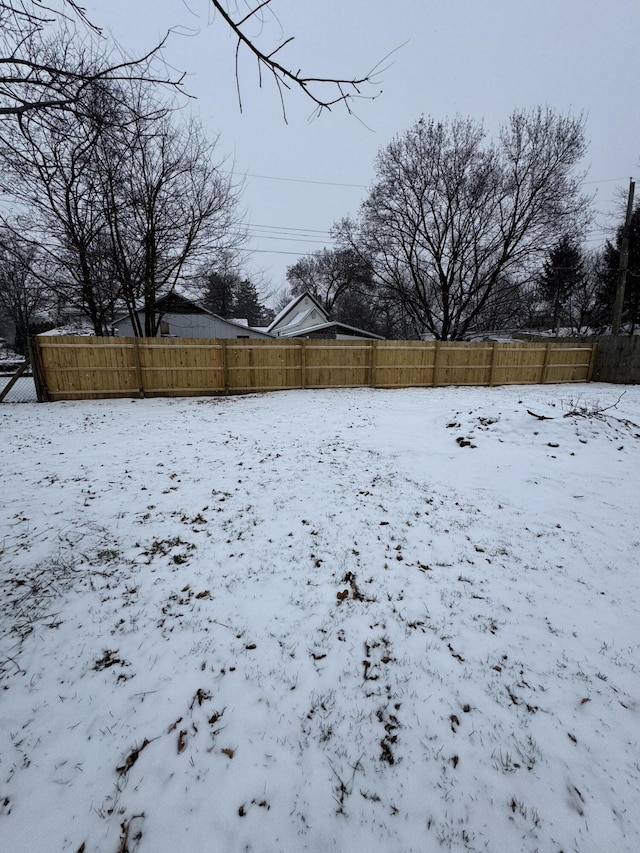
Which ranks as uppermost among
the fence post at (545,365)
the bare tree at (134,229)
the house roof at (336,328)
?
the bare tree at (134,229)

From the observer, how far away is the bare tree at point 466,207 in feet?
52.8

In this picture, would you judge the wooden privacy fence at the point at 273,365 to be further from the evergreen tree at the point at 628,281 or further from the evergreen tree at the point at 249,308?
the evergreen tree at the point at 249,308

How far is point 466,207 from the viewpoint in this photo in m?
17.2

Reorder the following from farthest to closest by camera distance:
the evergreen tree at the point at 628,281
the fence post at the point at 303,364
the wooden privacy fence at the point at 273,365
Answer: the evergreen tree at the point at 628,281 → the fence post at the point at 303,364 → the wooden privacy fence at the point at 273,365

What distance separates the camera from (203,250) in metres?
13.6

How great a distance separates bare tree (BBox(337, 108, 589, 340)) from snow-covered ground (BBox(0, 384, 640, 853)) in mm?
16355

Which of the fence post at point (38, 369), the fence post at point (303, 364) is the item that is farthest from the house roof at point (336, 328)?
the fence post at point (38, 369)

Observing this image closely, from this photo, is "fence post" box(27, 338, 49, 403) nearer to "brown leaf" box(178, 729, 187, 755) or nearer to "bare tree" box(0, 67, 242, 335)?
"bare tree" box(0, 67, 242, 335)

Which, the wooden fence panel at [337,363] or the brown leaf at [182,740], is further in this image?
the wooden fence panel at [337,363]

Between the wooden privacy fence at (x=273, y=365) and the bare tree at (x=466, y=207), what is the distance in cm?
525

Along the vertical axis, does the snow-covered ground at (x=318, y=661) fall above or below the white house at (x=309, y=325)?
below

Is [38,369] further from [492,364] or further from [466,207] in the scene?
[466,207]

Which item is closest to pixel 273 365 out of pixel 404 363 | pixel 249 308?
pixel 404 363

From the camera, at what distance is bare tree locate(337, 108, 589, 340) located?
1609cm
